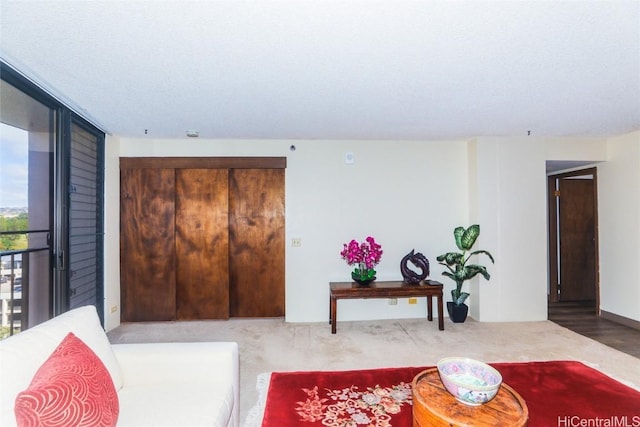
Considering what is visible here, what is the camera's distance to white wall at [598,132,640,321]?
378cm

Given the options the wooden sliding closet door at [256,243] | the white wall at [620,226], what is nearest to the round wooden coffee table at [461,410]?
the wooden sliding closet door at [256,243]

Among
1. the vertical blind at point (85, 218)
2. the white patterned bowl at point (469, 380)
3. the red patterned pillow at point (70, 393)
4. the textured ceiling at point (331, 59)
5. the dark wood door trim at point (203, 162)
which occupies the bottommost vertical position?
the white patterned bowl at point (469, 380)

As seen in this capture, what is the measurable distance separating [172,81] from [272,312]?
2963 millimetres

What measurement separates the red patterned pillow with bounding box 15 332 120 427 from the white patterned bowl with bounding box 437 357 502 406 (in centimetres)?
153

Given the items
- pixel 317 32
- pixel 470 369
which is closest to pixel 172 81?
pixel 317 32

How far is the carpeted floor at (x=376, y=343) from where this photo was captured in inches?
110

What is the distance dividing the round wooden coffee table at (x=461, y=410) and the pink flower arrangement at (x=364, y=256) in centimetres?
208

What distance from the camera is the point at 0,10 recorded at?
1.49 metres

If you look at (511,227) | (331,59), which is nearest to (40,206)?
(331,59)

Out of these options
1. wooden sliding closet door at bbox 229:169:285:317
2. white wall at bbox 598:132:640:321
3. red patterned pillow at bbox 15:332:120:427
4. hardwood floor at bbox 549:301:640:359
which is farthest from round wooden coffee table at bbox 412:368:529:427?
white wall at bbox 598:132:640:321

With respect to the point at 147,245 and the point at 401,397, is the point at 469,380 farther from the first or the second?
the point at 147,245

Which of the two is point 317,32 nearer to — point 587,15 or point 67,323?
point 587,15

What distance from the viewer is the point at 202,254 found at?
401 centimetres

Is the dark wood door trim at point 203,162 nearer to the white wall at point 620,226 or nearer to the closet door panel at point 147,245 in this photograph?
the closet door panel at point 147,245
